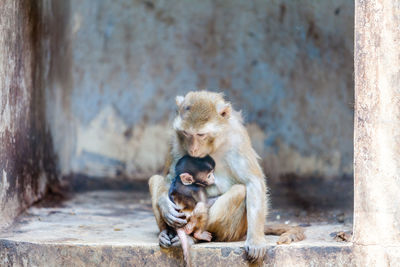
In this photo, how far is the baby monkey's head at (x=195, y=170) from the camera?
6709mm

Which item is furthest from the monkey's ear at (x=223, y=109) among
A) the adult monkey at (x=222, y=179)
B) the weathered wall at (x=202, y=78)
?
the weathered wall at (x=202, y=78)

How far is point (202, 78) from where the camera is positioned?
12219 millimetres

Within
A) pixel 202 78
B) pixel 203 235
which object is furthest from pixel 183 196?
pixel 202 78

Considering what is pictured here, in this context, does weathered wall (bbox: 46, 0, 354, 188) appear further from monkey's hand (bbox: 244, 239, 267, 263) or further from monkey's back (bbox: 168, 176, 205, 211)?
monkey's hand (bbox: 244, 239, 267, 263)

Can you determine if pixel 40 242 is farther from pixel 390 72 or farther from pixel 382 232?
pixel 390 72

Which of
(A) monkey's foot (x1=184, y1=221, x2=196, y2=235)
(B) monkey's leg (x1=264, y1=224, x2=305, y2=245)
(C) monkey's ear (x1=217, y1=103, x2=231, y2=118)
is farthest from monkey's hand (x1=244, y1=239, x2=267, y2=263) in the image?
(C) monkey's ear (x1=217, y1=103, x2=231, y2=118)

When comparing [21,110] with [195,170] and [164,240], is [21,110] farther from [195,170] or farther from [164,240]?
[164,240]

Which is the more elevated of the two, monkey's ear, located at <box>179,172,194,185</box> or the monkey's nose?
the monkey's nose

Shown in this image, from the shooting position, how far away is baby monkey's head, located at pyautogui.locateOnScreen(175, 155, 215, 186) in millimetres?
6709

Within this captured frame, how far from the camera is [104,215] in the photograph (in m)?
8.96

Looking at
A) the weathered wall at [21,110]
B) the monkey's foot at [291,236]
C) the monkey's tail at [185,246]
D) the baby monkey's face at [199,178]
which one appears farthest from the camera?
the weathered wall at [21,110]

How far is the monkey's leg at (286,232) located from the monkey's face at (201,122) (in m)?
1.09

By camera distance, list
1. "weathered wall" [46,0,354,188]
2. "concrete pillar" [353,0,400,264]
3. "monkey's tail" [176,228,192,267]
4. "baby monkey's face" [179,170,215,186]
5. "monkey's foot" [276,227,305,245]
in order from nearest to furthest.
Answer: "monkey's tail" [176,228,192,267], "concrete pillar" [353,0,400,264], "baby monkey's face" [179,170,215,186], "monkey's foot" [276,227,305,245], "weathered wall" [46,0,354,188]

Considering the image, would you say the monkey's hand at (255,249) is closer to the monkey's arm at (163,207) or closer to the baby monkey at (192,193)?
the baby monkey at (192,193)
